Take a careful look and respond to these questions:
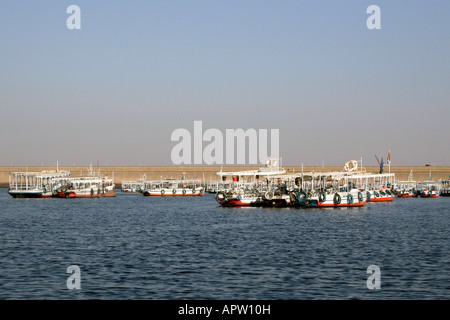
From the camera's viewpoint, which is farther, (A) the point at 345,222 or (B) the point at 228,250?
(A) the point at 345,222

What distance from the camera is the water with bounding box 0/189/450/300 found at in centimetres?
3009

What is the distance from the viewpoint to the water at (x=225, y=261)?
30.1 metres

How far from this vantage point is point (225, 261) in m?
40.8

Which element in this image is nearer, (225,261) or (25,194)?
(225,261)

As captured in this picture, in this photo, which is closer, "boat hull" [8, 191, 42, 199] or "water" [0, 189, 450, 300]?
"water" [0, 189, 450, 300]

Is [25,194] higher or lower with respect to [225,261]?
lower

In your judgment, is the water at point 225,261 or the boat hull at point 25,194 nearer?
the water at point 225,261

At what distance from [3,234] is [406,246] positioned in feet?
126

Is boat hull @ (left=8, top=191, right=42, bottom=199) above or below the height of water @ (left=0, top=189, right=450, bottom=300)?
below
